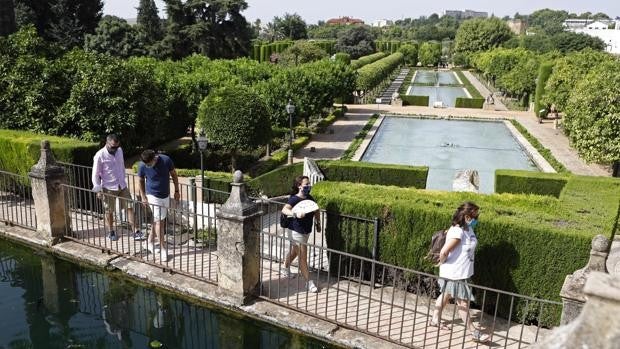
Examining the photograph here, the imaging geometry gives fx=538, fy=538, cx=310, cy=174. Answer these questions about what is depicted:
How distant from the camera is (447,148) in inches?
920

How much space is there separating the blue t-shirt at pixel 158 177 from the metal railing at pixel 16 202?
257 cm

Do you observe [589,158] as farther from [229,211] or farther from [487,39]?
[487,39]

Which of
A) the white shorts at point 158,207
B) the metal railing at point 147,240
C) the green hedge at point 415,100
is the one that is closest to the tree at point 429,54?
the green hedge at point 415,100

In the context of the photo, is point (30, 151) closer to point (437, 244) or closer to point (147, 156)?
point (147, 156)

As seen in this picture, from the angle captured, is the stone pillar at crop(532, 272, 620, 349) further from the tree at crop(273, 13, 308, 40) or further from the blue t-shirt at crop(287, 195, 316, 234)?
the tree at crop(273, 13, 308, 40)

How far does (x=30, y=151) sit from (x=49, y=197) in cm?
269

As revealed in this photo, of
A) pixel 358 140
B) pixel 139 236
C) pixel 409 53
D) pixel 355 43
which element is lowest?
pixel 358 140

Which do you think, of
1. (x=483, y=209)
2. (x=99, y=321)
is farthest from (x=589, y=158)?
(x=99, y=321)

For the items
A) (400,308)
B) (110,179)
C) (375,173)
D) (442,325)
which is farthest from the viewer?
(375,173)

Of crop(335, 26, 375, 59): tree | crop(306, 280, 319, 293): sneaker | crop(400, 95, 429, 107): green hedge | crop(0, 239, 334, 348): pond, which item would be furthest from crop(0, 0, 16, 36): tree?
crop(335, 26, 375, 59): tree

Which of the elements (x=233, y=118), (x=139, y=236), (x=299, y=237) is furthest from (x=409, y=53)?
(x=299, y=237)

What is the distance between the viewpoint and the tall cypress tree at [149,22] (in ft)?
142

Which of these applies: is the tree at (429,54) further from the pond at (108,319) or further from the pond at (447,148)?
the pond at (108,319)

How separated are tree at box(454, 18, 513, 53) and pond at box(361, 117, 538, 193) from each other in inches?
2240
